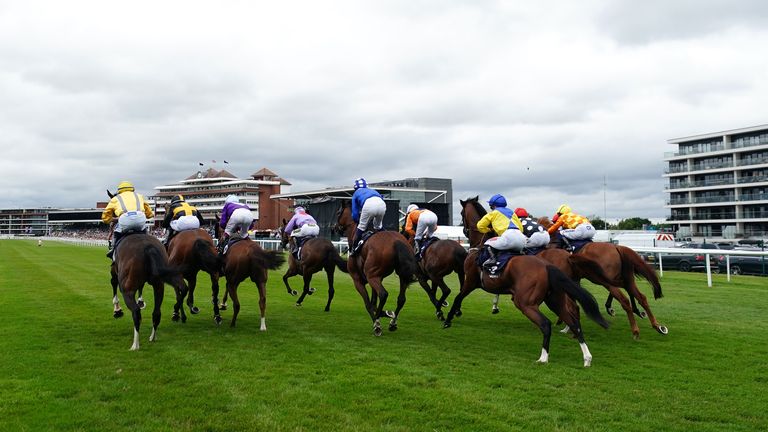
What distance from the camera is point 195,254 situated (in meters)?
8.82

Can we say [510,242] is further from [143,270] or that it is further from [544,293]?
[143,270]

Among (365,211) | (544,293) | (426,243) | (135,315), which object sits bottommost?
(135,315)

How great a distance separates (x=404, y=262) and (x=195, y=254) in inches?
128

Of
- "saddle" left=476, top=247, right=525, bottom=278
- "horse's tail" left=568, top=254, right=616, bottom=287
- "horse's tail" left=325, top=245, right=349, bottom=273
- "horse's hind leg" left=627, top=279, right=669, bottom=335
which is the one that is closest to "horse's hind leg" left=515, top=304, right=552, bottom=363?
"saddle" left=476, top=247, right=525, bottom=278

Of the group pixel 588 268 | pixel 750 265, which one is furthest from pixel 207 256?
pixel 750 265

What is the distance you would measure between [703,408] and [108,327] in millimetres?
7435

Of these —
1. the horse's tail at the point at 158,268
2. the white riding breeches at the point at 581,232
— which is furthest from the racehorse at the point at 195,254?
the white riding breeches at the point at 581,232

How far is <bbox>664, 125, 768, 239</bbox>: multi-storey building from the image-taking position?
59.4 meters

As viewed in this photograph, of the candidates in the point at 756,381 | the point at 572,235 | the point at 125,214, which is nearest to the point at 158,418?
the point at 125,214

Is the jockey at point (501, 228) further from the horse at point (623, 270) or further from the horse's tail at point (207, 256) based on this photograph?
the horse's tail at point (207, 256)

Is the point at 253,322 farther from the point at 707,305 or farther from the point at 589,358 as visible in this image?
the point at 707,305

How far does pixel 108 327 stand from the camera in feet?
27.0

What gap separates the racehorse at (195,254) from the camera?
8.64 metres

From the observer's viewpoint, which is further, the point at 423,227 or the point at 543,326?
the point at 423,227
